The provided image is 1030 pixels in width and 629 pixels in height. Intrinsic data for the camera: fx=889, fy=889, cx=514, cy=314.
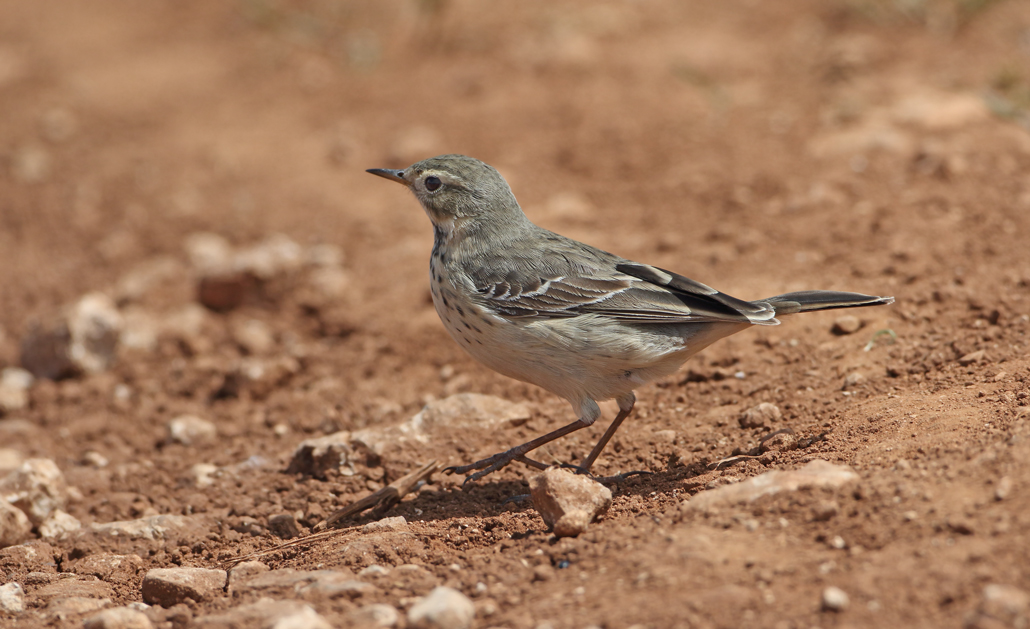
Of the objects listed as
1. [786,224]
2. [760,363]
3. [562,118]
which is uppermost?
[562,118]

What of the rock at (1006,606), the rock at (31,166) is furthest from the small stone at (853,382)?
the rock at (31,166)

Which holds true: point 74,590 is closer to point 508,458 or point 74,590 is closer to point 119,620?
point 119,620

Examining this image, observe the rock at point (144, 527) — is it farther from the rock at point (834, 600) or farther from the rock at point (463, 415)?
the rock at point (834, 600)

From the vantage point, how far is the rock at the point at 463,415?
5.30 metres

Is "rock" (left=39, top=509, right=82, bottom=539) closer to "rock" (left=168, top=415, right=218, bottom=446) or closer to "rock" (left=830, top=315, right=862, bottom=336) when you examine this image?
"rock" (left=168, top=415, right=218, bottom=446)

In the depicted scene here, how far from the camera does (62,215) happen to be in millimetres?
9023

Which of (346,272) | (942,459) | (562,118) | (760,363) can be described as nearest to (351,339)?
(346,272)

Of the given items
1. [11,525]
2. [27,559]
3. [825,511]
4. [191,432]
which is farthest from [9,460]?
[825,511]

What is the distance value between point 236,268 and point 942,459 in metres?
5.64

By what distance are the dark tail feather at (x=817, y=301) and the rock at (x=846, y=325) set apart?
96 centimetres

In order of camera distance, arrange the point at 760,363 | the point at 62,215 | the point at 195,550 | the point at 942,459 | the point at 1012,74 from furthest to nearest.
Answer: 1. the point at 62,215
2. the point at 1012,74
3. the point at 760,363
4. the point at 195,550
5. the point at 942,459

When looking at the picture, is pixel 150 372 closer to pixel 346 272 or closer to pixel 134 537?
pixel 346 272

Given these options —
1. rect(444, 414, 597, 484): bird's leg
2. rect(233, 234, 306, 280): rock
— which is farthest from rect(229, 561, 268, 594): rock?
rect(233, 234, 306, 280): rock

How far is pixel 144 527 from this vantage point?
4.53 metres
